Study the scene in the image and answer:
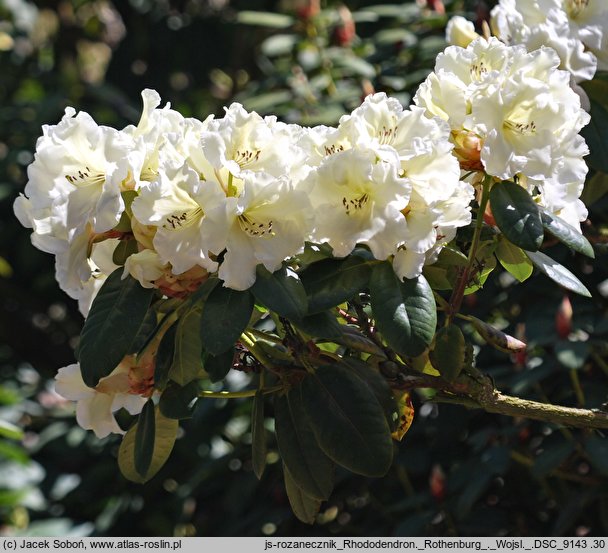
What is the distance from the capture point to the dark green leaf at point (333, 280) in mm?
982

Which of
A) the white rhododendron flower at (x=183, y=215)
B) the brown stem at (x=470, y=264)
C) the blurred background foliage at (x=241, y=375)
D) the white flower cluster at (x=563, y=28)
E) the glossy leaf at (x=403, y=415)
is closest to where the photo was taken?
the white rhododendron flower at (x=183, y=215)

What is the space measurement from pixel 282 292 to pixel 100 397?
31cm

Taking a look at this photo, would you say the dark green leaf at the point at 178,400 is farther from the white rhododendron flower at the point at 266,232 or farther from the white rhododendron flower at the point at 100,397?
the white rhododendron flower at the point at 266,232

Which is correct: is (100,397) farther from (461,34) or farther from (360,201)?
(461,34)

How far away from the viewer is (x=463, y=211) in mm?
987

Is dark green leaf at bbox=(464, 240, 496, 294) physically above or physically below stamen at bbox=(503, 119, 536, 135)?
below

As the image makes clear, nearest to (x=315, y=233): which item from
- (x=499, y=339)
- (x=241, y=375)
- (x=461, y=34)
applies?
(x=499, y=339)

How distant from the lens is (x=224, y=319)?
0.96 metres

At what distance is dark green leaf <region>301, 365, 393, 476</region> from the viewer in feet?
3.34

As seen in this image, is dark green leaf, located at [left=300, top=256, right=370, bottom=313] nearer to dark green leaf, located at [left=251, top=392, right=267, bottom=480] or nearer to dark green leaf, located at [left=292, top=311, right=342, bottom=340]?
dark green leaf, located at [left=292, top=311, right=342, bottom=340]

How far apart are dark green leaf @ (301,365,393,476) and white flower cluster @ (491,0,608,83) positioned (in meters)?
0.54

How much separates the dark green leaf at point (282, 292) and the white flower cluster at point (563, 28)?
548mm

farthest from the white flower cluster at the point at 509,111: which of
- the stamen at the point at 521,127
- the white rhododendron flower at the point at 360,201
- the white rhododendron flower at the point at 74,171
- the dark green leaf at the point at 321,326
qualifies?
the white rhododendron flower at the point at 74,171

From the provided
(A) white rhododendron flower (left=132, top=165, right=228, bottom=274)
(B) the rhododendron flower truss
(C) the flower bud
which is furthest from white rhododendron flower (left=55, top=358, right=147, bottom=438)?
(C) the flower bud
